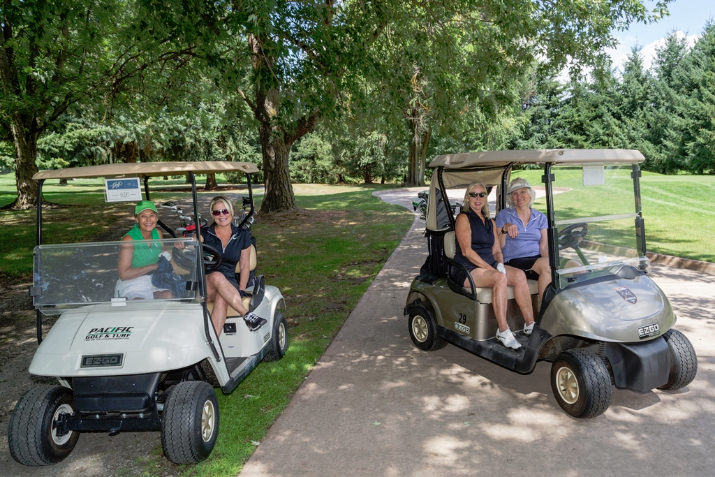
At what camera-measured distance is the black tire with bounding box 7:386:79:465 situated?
3174 millimetres

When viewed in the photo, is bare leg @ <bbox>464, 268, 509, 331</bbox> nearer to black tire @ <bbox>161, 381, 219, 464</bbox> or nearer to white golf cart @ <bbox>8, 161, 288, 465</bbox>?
white golf cart @ <bbox>8, 161, 288, 465</bbox>

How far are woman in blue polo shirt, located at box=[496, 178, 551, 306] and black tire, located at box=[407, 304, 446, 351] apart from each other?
95 cm

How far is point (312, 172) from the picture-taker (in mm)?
40344

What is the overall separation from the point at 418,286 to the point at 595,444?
2327mm

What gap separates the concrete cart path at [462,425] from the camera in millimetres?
3256

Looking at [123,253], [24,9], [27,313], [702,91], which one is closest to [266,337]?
[123,253]

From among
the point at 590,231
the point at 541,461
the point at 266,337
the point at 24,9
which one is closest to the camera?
the point at 541,461

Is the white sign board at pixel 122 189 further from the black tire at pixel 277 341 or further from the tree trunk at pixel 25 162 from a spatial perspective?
the tree trunk at pixel 25 162

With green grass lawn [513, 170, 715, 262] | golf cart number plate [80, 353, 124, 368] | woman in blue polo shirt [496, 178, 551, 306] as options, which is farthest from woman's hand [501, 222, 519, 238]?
golf cart number plate [80, 353, 124, 368]

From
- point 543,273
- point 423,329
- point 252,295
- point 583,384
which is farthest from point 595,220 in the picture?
point 252,295

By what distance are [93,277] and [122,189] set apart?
74 cm

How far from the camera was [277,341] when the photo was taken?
5.00m

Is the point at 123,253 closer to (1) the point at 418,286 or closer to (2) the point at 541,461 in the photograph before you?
(1) the point at 418,286

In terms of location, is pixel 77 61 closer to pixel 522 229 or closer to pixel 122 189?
pixel 122 189
